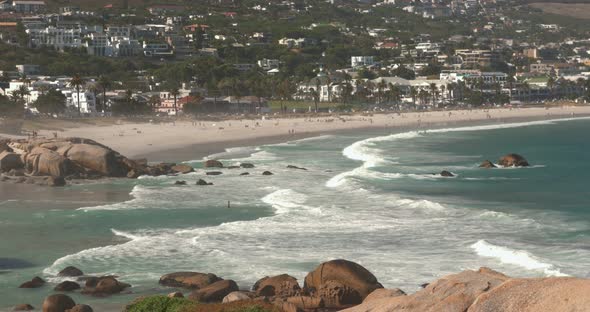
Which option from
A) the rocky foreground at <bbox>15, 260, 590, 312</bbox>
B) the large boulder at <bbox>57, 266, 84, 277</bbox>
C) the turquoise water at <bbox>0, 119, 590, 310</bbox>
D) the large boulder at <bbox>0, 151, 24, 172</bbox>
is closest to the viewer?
the rocky foreground at <bbox>15, 260, 590, 312</bbox>

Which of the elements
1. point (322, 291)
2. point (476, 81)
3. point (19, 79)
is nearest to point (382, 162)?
point (322, 291)

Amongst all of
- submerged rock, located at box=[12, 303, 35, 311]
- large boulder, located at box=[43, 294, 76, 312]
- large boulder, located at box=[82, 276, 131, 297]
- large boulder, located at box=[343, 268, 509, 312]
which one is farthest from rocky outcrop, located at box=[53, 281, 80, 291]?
large boulder, located at box=[343, 268, 509, 312]

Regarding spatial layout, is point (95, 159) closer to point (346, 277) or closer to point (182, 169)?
point (182, 169)

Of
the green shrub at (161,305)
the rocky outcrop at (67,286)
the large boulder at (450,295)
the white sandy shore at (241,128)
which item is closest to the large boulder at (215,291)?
the rocky outcrop at (67,286)

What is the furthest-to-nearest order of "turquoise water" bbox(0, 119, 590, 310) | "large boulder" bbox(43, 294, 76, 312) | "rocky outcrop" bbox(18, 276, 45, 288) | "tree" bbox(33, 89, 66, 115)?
"tree" bbox(33, 89, 66, 115) < "turquoise water" bbox(0, 119, 590, 310) < "rocky outcrop" bbox(18, 276, 45, 288) < "large boulder" bbox(43, 294, 76, 312)

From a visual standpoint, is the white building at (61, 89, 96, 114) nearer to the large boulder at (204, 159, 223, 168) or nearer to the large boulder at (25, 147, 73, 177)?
the large boulder at (204, 159, 223, 168)

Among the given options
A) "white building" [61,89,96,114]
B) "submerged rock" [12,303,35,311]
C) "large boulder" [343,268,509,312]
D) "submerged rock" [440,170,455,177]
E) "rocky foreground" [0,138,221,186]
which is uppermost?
"white building" [61,89,96,114]
